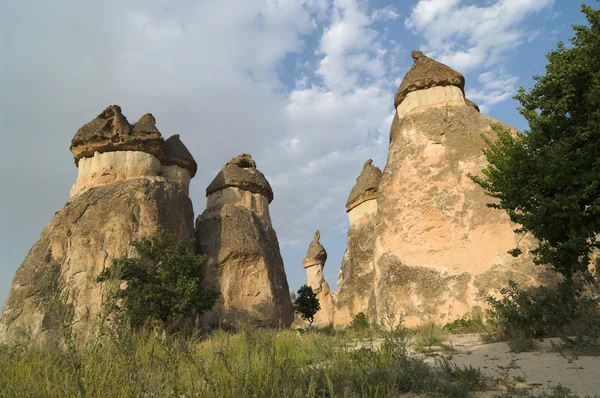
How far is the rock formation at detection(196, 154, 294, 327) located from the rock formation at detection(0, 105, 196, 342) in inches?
52.7

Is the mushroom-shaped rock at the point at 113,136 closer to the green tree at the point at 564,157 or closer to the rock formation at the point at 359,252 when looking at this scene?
the rock formation at the point at 359,252

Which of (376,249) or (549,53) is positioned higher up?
(549,53)

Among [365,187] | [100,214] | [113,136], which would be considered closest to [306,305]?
[365,187]

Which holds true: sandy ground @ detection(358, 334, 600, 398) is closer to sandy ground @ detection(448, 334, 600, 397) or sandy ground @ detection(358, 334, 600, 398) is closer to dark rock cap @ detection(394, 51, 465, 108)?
sandy ground @ detection(448, 334, 600, 397)

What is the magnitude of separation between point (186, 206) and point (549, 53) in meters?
13.4

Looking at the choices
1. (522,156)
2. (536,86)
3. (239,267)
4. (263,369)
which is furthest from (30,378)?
(239,267)

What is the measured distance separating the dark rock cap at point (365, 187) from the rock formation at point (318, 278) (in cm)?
1218

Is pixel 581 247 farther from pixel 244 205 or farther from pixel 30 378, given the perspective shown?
pixel 244 205

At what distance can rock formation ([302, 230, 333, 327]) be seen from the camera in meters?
29.9

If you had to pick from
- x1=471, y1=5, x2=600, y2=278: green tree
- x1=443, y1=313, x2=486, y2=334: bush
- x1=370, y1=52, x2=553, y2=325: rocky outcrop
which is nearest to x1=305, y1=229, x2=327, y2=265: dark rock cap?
x1=370, y1=52, x2=553, y2=325: rocky outcrop

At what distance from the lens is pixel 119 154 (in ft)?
50.6

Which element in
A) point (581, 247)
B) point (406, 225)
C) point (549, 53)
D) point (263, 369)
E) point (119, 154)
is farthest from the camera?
point (119, 154)

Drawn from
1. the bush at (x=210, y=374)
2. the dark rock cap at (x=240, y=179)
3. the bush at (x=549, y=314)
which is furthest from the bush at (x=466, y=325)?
the dark rock cap at (x=240, y=179)

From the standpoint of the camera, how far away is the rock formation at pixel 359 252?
1767 cm
